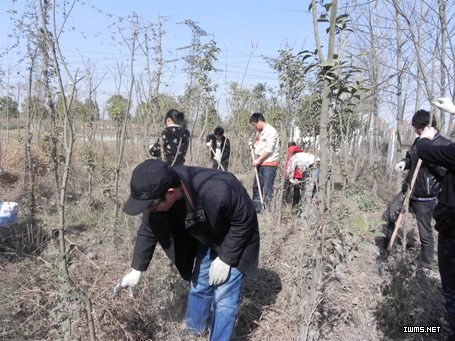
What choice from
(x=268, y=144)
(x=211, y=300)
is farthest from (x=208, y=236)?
(x=268, y=144)

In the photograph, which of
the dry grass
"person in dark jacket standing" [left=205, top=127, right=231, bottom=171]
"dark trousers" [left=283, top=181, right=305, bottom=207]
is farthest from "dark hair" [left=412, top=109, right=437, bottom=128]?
"person in dark jacket standing" [left=205, top=127, right=231, bottom=171]

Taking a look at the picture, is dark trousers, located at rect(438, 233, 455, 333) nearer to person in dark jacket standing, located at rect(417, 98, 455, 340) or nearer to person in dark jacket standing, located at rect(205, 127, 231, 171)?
person in dark jacket standing, located at rect(417, 98, 455, 340)

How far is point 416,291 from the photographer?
282 centimetres

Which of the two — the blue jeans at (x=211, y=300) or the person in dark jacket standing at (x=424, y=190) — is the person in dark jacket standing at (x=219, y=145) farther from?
the blue jeans at (x=211, y=300)

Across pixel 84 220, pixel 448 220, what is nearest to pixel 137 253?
pixel 448 220

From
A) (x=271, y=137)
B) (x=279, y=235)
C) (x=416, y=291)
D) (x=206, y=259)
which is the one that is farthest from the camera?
(x=271, y=137)

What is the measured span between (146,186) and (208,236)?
1.88 feet

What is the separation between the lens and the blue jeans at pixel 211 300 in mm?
2076

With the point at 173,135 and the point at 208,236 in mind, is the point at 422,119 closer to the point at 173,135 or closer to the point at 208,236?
the point at 208,236

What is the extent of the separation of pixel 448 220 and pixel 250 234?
1081 millimetres

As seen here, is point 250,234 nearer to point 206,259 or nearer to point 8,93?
point 206,259

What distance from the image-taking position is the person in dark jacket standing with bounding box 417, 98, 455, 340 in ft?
6.57

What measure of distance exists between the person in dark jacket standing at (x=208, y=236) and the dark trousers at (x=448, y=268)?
105 cm

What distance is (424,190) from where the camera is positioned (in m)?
3.14
